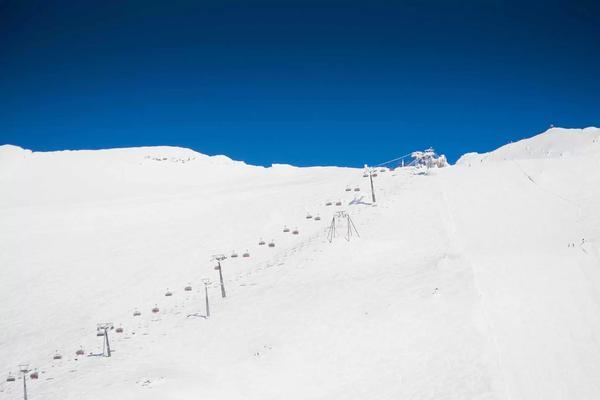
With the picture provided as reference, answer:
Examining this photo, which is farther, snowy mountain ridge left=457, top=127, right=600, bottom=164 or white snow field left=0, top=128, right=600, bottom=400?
snowy mountain ridge left=457, top=127, right=600, bottom=164

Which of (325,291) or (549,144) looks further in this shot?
(549,144)

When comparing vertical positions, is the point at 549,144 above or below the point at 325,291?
above

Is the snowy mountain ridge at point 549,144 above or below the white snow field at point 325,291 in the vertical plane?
above

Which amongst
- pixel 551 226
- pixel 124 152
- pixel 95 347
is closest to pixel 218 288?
pixel 95 347

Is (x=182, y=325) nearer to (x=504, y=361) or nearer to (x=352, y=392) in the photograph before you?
(x=352, y=392)

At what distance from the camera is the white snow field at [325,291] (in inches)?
794

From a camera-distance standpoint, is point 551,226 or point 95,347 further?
point 551,226

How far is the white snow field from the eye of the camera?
794 inches

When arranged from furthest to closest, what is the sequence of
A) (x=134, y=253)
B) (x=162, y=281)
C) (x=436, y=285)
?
(x=134, y=253)
(x=162, y=281)
(x=436, y=285)

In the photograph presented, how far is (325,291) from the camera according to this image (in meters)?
28.7

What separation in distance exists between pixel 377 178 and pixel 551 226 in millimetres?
23443

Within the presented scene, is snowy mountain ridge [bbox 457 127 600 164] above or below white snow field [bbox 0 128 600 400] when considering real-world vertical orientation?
above

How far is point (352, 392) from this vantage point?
19406 millimetres

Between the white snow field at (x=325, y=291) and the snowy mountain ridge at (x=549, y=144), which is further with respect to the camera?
the snowy mountain ridge at (x=549, y=144)
